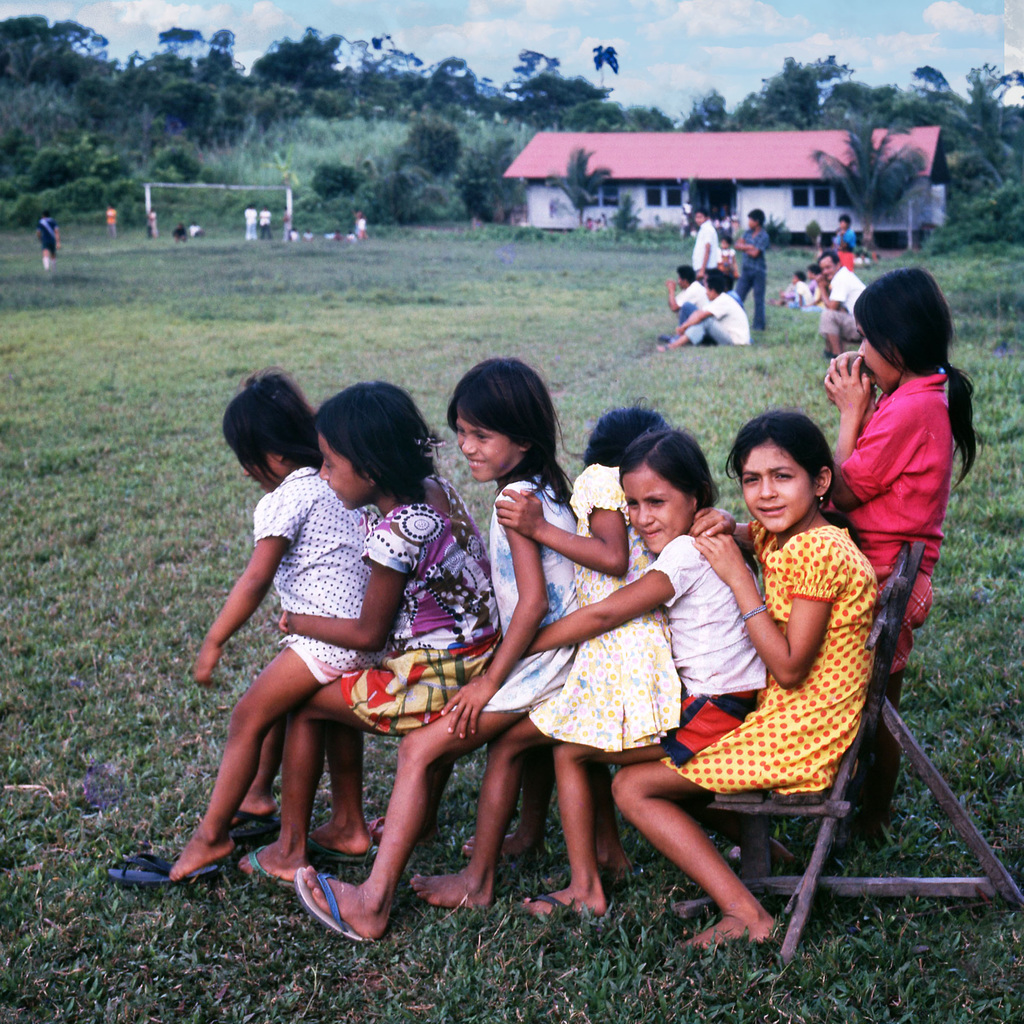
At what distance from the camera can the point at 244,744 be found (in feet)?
9.21

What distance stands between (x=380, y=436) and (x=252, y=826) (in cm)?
130

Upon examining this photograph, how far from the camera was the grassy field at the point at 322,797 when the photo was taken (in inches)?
92.4

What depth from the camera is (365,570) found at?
289 centimetres

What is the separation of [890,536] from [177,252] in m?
26.3

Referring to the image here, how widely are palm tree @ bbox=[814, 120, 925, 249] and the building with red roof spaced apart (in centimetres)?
72

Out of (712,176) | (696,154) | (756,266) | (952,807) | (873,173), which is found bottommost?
(952,807)

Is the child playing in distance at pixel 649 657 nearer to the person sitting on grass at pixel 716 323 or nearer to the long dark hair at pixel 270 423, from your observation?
the long dark hair at pixel 270 423

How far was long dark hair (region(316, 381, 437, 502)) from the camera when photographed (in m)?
2.60

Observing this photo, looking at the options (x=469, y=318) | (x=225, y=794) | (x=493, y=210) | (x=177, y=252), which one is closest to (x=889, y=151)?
(x=493, y=210)

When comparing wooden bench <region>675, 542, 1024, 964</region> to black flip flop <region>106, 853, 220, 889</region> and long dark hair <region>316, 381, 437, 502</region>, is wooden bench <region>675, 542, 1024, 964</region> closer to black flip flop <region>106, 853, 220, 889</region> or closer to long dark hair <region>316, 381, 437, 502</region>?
long dark hair <region>316, 381, 437, 502</region>

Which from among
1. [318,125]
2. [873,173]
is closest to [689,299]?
[873,173]

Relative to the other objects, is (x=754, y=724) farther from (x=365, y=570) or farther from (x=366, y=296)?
(x=366, y=296)

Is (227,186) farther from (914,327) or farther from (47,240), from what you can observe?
(914,327)

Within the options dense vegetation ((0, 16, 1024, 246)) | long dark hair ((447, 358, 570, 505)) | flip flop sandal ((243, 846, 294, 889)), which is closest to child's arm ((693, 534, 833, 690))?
long dark hair ((447, 358, 570, 505))
